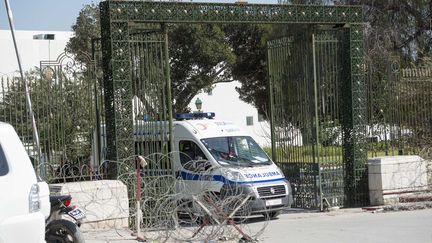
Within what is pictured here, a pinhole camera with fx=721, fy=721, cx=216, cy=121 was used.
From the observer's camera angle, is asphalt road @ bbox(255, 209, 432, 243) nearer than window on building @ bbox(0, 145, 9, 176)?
No

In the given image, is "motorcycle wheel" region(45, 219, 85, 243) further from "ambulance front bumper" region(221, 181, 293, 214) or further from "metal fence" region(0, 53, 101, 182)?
"ambulance front bumper" region(221, 181, 293, 214)

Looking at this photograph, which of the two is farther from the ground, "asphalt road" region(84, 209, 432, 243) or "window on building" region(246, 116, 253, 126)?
"window on building" region(246, 116, 253, 126)

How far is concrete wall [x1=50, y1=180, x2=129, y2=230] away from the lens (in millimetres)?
13195

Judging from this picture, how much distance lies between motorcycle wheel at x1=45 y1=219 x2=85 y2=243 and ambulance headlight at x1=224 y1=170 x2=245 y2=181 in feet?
20.5

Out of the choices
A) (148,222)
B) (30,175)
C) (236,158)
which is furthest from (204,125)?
(30,175)

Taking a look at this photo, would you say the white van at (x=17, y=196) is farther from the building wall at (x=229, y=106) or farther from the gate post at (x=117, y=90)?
the building wall at (x=229, y=106)

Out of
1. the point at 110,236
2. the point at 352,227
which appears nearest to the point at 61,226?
the point at 110,236

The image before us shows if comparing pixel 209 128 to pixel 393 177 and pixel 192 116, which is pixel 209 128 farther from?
pixel 393 177

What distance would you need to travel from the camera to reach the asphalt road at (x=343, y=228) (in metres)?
12.9

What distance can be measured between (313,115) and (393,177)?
2486 mm

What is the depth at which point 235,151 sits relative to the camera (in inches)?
688

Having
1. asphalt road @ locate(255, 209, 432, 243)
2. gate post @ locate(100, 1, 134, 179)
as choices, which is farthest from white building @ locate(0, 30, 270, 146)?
gate post @ locate(100, 1, 134, 179)

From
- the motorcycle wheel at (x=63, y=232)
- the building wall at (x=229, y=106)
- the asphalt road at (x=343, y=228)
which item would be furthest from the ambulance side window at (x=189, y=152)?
the building wall at (x=229, y=106)

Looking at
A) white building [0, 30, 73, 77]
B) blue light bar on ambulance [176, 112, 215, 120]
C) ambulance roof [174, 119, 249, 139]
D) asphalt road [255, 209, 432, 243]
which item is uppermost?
white building [0, 30, 73, 77]
